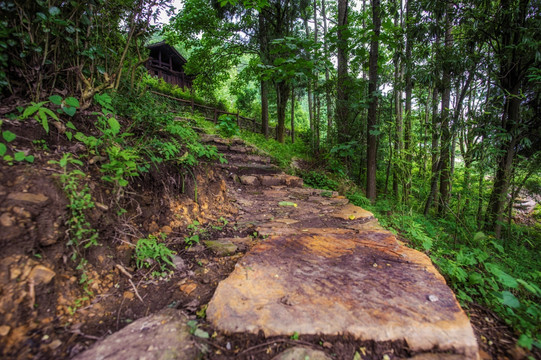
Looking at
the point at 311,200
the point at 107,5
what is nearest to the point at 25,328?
the point at 107,5

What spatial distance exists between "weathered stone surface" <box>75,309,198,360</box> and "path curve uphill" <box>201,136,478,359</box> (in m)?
0.17

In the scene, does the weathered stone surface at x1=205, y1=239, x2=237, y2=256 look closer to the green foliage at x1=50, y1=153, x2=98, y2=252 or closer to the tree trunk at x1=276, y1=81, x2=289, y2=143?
the green foliage at x1=50, y1=153, x2=98, y2=252

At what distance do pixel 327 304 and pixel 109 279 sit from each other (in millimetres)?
1327

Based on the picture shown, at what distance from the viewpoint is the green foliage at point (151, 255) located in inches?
60.9

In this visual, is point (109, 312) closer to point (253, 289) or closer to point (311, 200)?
point (253, 289)

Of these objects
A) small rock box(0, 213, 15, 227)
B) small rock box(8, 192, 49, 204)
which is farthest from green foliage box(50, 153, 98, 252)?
small rock box(0, 213, 15, 227)

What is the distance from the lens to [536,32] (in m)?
3.38

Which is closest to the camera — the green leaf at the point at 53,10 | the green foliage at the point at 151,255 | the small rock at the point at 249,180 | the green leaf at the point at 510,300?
the green leaf at the point at 510,300

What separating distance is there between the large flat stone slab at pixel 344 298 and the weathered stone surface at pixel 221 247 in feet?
0.70

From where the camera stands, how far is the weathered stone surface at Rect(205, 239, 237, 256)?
1.89 metres

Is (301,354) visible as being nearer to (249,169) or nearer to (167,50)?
(249,169)

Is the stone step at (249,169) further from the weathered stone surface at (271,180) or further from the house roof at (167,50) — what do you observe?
the house roof at (167,50)

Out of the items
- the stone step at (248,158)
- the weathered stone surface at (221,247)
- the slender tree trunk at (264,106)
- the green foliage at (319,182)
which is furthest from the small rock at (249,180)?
the slender tree trunk at (264,106)

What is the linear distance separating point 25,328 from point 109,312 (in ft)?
1.05
